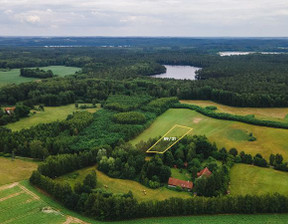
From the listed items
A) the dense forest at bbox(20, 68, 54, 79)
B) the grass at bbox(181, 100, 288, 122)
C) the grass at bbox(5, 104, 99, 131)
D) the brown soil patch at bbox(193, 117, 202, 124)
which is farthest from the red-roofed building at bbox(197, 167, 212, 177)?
the dense forest at bbox(20, 68, 54, 79)

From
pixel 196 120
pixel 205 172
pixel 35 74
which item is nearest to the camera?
pixel 205 172

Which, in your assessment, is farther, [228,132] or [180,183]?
[228,132]

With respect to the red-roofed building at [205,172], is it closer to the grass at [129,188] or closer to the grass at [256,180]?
the grass at [256,180]

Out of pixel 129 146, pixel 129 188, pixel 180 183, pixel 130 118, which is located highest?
pixel 130 118

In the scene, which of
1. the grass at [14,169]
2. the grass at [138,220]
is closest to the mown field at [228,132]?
the grass at [138,220]

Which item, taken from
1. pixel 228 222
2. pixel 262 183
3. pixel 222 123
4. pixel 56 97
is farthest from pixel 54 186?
pixel 56 97

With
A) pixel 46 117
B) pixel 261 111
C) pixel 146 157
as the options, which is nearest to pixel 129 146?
pixel 146 157

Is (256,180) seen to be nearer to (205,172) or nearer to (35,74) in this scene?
(205,172)

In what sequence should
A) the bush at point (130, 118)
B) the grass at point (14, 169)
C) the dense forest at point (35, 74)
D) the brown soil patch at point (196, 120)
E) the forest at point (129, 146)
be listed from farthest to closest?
the dense forest at point (35, 74) → the brown soil patch at point (196, 120) → the bush at point (130, 118) → the grass at point (14, 169) → the forest at point (129, 146)
